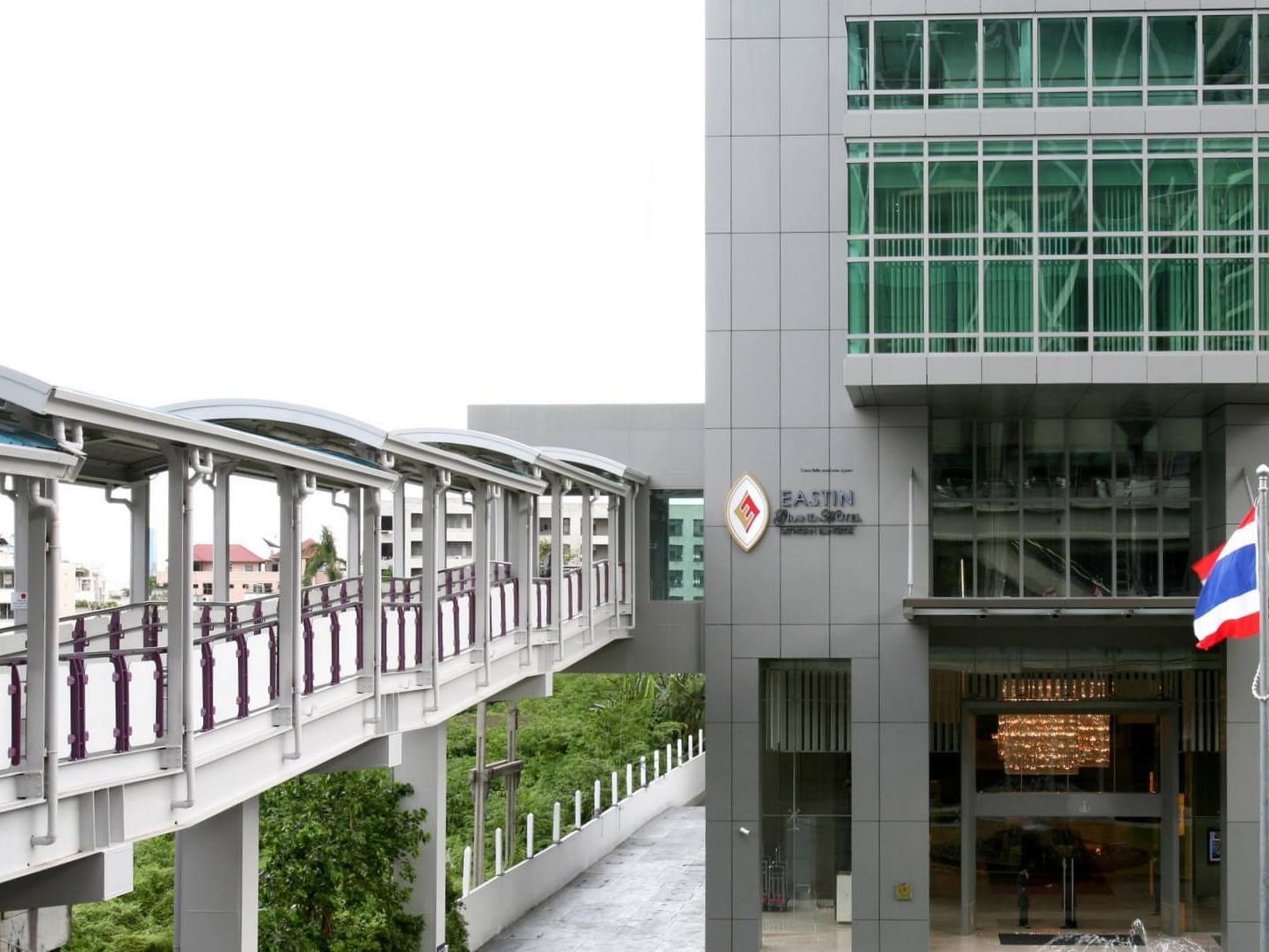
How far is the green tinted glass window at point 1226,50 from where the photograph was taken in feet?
86.0

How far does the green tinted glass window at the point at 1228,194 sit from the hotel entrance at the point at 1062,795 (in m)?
7.95

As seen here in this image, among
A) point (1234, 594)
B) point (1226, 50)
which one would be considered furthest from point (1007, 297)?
point (1234, 594)

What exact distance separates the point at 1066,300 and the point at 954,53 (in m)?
4.62

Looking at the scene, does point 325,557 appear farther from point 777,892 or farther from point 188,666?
point 188,666

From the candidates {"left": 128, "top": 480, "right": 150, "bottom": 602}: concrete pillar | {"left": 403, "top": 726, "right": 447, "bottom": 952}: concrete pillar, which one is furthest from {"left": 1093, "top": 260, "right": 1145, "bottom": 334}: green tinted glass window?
{"left": 128, "top": 480, "right": 150, "bottom": 602}: concrete pillar

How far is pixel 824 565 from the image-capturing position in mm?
28578

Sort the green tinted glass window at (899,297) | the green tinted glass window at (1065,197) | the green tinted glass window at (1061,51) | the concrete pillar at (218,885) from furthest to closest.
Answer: the green tinted glass window at (1061,51) < the green tinted glass window at (899,297) < the green tinted glass window at (1065,197) < the concrete pillar at (218,885)

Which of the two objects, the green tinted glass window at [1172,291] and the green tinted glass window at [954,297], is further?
the green tinted glass window at [954,297]

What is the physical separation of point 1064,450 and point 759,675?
690 centimetres

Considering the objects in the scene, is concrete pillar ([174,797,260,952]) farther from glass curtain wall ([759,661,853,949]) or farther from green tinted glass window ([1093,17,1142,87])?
green tinted glass window ([1093,17,1142,87])

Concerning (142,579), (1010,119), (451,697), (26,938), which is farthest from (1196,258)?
(26,938)

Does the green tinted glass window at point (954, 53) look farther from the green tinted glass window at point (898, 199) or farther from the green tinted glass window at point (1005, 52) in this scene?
the green tinted glass window at point (898, 199)

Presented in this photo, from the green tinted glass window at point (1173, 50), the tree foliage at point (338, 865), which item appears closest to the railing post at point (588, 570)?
the tree foliage at point (338, 865)

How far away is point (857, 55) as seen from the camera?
27.0 m
